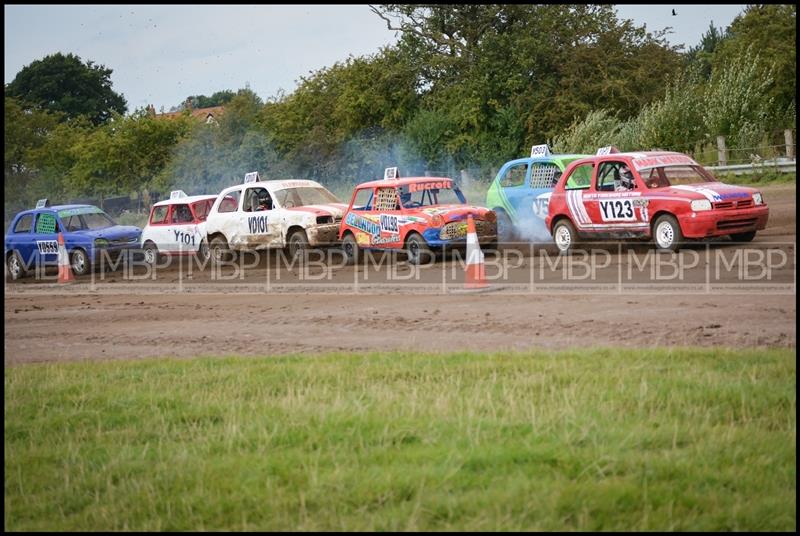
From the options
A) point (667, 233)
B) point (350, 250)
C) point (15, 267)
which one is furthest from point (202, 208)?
point (667, 233)

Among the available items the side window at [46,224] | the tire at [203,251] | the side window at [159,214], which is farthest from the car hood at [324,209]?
the side window at [46,224]

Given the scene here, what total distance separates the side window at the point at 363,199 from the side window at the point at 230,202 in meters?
3.74

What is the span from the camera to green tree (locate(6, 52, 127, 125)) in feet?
215

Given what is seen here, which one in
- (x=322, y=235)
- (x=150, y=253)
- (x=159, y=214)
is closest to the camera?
(x=322, y=235)

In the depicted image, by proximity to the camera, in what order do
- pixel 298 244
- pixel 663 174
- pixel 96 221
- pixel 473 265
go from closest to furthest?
pixel 473 265 → pixel 663 174 → pixel 298 244 → pixel 96 221

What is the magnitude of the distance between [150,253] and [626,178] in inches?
462

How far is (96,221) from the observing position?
24.4 metres

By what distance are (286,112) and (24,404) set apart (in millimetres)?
39071

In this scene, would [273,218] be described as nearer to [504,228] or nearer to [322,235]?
[322,235]

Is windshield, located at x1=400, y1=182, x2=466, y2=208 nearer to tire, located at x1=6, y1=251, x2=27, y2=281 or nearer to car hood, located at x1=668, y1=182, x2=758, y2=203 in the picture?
car hood, located at x1=668, y1=182, x2=758, y2=203

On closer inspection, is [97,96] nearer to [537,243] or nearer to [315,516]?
[537,243]

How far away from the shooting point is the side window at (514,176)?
794 inches

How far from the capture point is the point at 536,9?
40094 mm

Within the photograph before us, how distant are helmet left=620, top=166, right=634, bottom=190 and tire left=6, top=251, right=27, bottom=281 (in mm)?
14674
